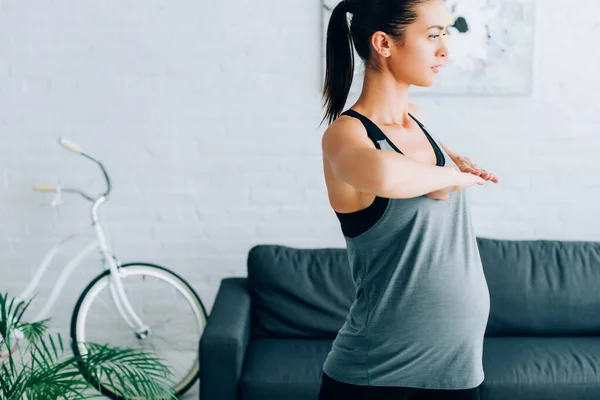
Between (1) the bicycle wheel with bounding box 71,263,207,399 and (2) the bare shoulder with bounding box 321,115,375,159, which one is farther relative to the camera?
(1) the bicycle wheel with bounding box 71,263,207,399

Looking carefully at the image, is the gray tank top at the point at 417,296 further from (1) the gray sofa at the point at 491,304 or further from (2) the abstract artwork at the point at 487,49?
(2) the abstract artwork at the point at 487,49

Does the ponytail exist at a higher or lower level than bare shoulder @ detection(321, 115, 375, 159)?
higher

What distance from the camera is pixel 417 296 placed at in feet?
3.20

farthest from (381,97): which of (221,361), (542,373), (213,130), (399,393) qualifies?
(213,130)

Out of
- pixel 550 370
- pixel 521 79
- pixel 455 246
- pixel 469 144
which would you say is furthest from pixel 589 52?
pixel 455 246

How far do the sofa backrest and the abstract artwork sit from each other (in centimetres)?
72

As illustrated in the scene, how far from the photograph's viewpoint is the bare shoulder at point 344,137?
3.04 ft

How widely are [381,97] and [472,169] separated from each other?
0.63ft

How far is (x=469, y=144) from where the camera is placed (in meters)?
2.81

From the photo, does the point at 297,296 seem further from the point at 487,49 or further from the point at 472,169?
the point at 472,169

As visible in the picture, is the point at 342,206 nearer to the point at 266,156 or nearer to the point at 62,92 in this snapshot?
the point at 266,156

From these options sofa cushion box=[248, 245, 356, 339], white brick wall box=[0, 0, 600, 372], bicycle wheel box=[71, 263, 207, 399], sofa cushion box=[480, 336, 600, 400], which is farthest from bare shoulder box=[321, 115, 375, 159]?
bicycle wheel box=[71, 263, 207, 399]

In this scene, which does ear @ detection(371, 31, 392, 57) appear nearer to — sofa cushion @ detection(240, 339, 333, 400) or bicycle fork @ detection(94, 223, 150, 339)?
sofa cushion @ detection(240, 339, 333, 400)

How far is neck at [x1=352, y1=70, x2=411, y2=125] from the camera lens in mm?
1022
